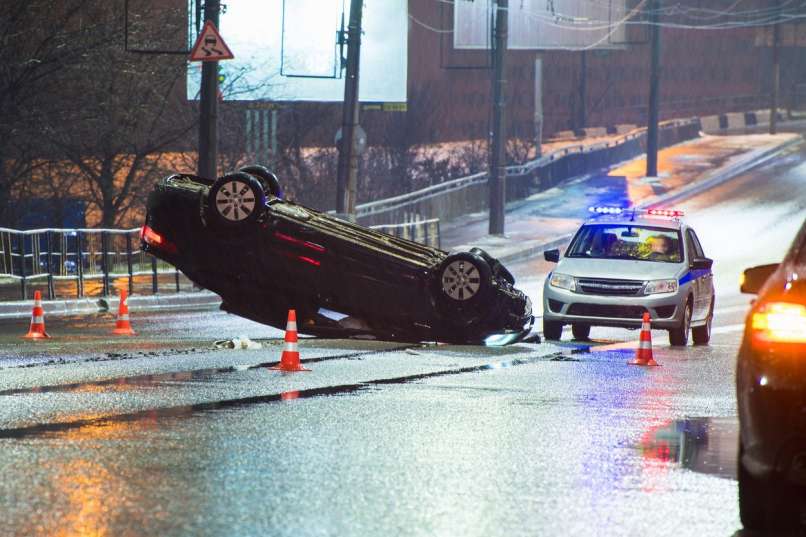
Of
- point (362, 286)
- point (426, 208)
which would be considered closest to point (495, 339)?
point (362, 286)

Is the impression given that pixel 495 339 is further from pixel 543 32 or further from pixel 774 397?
A: pixel 543 32

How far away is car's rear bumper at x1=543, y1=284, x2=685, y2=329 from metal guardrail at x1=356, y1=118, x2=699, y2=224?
75.4 ft

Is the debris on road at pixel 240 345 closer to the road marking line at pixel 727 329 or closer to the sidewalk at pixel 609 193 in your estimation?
the road marking line at pixel 727 329

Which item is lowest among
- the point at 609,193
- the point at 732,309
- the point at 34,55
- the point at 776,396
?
the point at 732,309

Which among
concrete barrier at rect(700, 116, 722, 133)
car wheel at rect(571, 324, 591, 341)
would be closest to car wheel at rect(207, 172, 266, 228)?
car wheel at rect(571, 324, 591, 341)

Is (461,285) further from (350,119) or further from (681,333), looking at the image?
(350,119)

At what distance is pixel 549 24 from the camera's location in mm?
70188

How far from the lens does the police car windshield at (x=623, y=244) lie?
68.8 ft

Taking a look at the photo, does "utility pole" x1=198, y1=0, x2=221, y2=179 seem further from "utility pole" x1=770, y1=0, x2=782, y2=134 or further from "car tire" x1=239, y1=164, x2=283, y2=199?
"utility pole" x1=770, y1=0, x2=782, y2=134

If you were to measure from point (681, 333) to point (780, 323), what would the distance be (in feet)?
42.9

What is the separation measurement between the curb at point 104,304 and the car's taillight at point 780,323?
58.3ft

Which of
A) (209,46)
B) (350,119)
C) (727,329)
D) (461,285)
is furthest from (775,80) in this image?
(461,285)

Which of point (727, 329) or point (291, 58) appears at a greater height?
point (291, 58)

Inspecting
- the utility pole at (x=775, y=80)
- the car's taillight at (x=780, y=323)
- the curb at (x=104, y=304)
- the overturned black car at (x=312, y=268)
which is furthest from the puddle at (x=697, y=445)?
the utility pole at (x=775, y=80)
